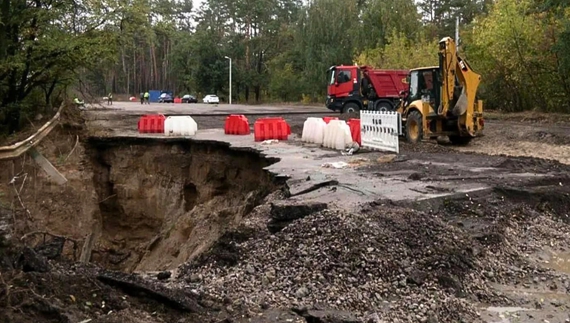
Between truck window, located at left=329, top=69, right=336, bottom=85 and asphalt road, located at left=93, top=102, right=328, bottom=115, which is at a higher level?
truck window, located at left=329, top=69, right=336, bottom=85

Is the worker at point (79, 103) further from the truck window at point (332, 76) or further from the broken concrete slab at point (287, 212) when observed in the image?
the truck window at point (332, 76)

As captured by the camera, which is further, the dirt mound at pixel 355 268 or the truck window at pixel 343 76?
the truck window at pixel 343 76

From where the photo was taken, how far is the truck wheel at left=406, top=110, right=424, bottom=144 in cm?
1691

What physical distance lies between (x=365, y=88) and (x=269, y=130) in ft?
37.9

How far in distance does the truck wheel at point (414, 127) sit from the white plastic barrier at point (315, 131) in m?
2.57

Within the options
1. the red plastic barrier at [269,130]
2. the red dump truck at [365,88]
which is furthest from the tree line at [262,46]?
the red dump truck at [365,88]

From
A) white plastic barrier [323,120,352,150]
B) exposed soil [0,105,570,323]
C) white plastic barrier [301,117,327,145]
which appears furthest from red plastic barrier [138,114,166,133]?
exposed soil [0,105,570,323]

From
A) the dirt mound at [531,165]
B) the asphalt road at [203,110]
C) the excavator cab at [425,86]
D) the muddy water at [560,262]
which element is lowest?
the muddy water at [560,262]

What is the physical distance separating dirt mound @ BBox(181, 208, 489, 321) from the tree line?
39.2 feet

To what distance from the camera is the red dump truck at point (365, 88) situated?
92.4ft

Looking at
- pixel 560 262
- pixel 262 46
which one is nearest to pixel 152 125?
pixel 560 262

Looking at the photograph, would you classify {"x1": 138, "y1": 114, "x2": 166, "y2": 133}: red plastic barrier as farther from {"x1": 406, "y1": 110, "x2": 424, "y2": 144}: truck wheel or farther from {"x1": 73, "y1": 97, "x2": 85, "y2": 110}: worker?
{"x1": 406, "y1": 110, "x2": 424, "y2": 144}: truck wheel

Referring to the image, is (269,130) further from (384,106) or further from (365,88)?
(384,106)

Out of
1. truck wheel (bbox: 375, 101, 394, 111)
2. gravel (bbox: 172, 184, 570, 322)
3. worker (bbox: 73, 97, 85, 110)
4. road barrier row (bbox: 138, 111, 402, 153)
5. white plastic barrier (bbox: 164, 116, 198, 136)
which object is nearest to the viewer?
gravel (bbox: 172, 184, 570, 322)
